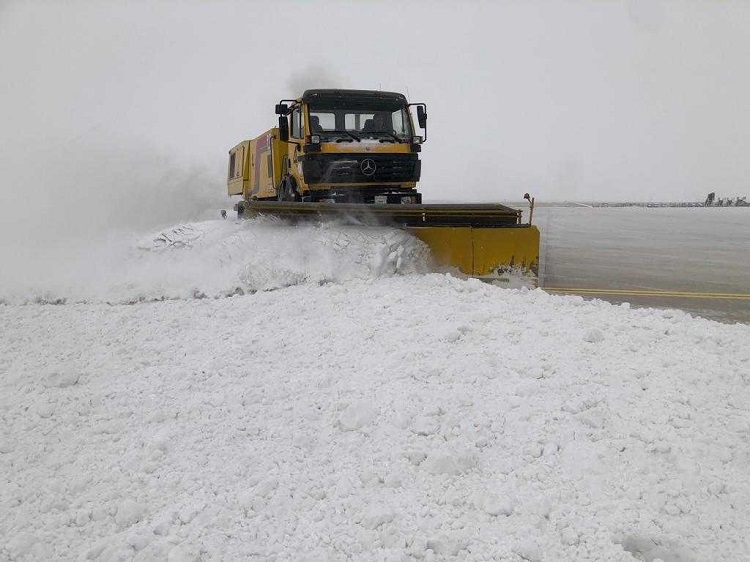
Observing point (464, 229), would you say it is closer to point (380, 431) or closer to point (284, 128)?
point (380, 431)

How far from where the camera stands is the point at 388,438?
3.50 metres

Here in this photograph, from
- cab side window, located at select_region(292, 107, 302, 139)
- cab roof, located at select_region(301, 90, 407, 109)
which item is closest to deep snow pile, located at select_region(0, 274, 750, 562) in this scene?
cab side window, located at select_region(292, 107, 302, 139)

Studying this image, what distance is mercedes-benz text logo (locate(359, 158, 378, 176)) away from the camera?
352 inches

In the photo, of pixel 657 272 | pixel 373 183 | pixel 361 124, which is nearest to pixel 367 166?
pixel 373 183

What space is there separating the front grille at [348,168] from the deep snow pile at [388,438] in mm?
4099

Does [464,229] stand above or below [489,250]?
above

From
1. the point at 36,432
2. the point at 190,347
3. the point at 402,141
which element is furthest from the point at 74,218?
the point at 36,432

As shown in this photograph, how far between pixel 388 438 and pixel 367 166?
617 cm

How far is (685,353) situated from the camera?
14.0 ft

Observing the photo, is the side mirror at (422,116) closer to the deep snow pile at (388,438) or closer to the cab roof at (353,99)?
the cab roof at (353,99)

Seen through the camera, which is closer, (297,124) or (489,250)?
(489,250)

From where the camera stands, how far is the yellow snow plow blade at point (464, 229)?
6.70m

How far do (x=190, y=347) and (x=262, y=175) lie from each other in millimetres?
7415

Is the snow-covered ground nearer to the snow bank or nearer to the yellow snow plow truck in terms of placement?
the snow bank
